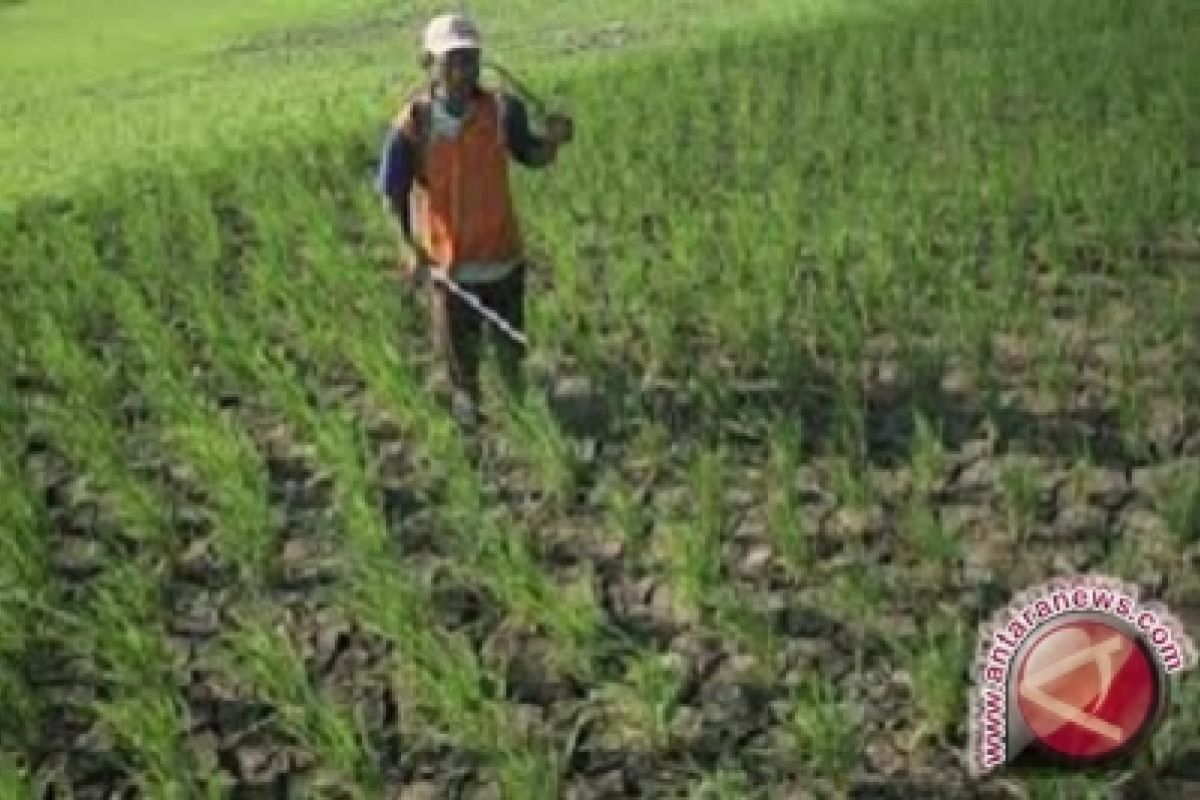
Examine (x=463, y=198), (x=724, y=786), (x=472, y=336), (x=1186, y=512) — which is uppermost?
(x=463, y=198)

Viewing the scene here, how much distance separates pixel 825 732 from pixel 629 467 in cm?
195

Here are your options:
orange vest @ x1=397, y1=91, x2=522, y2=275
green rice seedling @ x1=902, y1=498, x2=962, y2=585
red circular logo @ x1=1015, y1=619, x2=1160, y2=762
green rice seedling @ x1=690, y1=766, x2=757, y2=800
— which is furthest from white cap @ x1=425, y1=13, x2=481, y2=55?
red circular logo @ x1=1015, y1=619, x2=1160, y2=762

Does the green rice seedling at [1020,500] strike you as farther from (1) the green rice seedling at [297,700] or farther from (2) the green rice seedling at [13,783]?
(2) the green rice seedling at [13,783]

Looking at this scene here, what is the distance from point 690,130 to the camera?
34.1 feet

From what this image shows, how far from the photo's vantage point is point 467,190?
265 inches

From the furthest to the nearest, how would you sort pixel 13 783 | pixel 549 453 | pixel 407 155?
pixel 407 155 → pixel 549 453 → pixel 13 783

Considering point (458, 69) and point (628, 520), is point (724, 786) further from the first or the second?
point (458, 69)

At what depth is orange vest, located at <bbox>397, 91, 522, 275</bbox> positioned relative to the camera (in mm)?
6664

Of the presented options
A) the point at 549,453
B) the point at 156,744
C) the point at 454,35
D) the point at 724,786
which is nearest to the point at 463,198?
the point at 454,35

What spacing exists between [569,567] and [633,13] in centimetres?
1210

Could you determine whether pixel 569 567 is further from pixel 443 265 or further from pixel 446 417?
pixel 443 265

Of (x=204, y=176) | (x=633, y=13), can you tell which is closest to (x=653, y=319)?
(x=204, y=176)

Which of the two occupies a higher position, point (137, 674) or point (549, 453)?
point (549, 453)

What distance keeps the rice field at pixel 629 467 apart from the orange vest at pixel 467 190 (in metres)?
0.52
